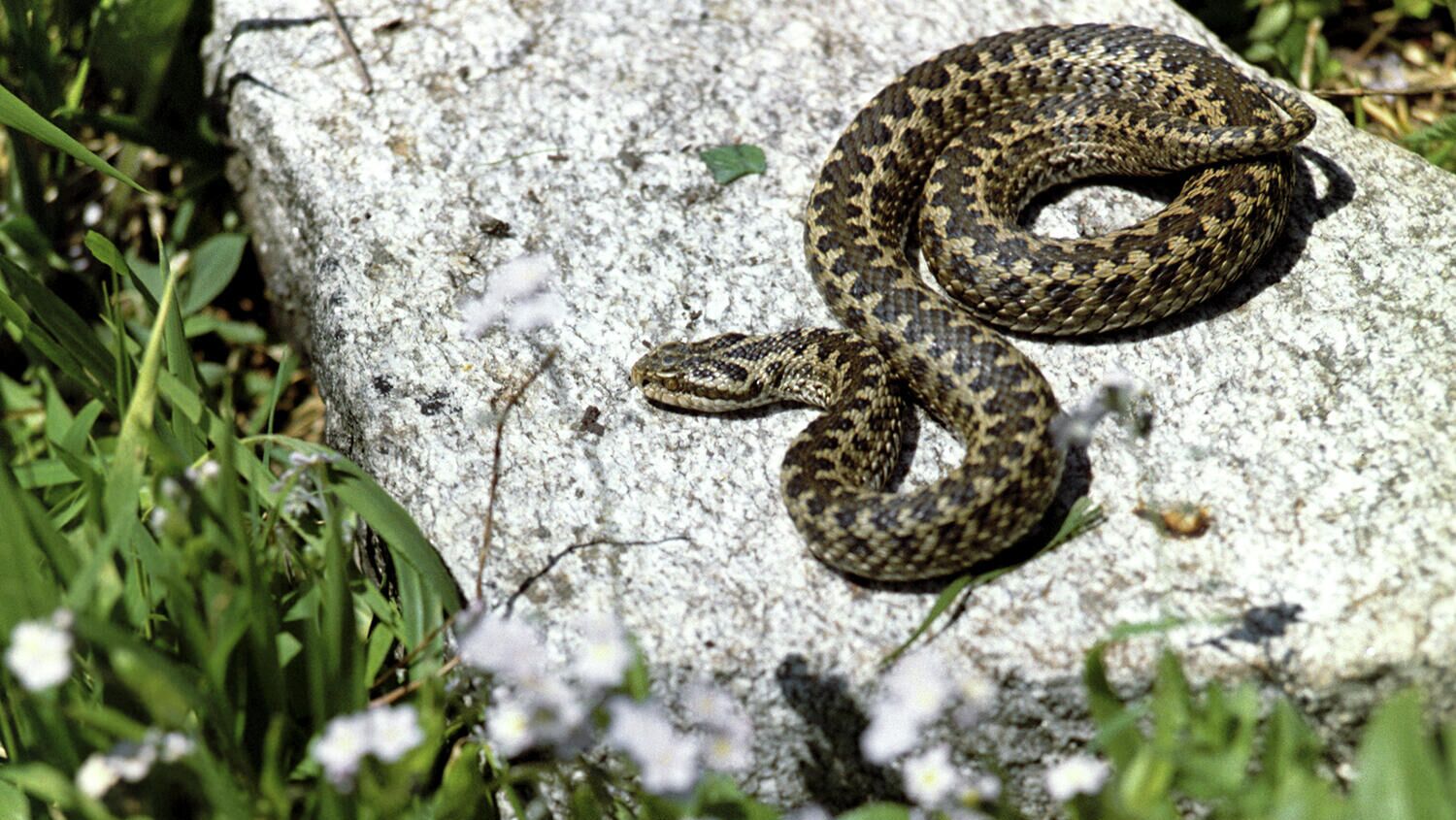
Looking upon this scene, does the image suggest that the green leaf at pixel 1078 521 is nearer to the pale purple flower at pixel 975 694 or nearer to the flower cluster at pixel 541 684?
the pale purple flower at pixel 975 694

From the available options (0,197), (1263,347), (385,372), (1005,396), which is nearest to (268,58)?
(0,197)

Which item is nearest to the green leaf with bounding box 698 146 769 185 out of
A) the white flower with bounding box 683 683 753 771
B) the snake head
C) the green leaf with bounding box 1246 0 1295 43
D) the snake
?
the snake

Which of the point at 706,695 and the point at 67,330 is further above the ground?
the point at 67,330

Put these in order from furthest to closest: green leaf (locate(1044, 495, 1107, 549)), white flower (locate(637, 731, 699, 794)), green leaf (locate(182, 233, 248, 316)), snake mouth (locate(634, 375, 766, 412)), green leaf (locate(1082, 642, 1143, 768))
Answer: green leaf (locate(182, 233, 248, 316)) → snake mouth (locate(634, 375, 766, 412)) → green leaf (locate(1044, 495, 1107, 549)) → green leaf (locate(1082, 642, 1143, 768)) → white flower (locate(637, 731, 699, 794))

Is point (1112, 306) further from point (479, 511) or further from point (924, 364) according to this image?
point (479, 511)

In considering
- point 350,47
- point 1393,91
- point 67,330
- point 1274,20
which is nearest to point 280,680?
point 67,330

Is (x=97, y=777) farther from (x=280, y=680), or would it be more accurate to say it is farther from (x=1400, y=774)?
(x=1400, y=774)

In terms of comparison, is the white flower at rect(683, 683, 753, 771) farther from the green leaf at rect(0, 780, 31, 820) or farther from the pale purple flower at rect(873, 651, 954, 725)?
the green leaf at rect(0, 780, 31, 820)
